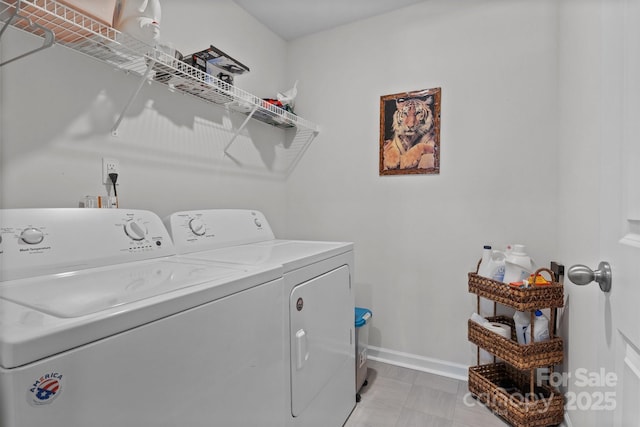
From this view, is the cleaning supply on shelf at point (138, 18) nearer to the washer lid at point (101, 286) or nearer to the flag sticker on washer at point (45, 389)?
the washer lid at point (101, 286)

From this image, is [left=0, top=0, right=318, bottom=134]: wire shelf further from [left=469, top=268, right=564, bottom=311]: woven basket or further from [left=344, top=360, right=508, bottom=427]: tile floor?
[left=344, top=360, right=508, bottom=427]: tile floor

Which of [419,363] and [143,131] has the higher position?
[143,131]

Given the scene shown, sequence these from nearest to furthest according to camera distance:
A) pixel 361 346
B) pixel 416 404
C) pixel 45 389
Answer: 1. pixel 45 389
2. pixel 416 404
3. pixel 361 346

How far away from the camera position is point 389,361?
7.46 ft

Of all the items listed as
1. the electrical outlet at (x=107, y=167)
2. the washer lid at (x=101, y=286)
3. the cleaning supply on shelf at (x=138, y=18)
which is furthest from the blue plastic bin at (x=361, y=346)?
the cleaning supply on shelf at (x=138, y=18)

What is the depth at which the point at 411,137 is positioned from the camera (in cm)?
219

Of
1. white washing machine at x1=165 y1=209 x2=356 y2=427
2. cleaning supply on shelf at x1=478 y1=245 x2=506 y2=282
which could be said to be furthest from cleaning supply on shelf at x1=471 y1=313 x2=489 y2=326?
white washing machine at x1=165 y1=209 x2=356 y2=427

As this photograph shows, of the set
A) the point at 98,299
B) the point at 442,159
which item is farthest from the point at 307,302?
the point at 442,159

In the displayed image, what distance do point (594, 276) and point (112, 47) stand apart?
1742 mm

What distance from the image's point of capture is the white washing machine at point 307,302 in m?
1.20

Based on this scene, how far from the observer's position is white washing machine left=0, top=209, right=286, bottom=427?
528 mm

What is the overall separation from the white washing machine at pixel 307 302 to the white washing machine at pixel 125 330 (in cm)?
10

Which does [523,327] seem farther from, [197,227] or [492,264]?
[197,227]

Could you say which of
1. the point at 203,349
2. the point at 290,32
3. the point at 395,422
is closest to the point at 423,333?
the point at 395,422
